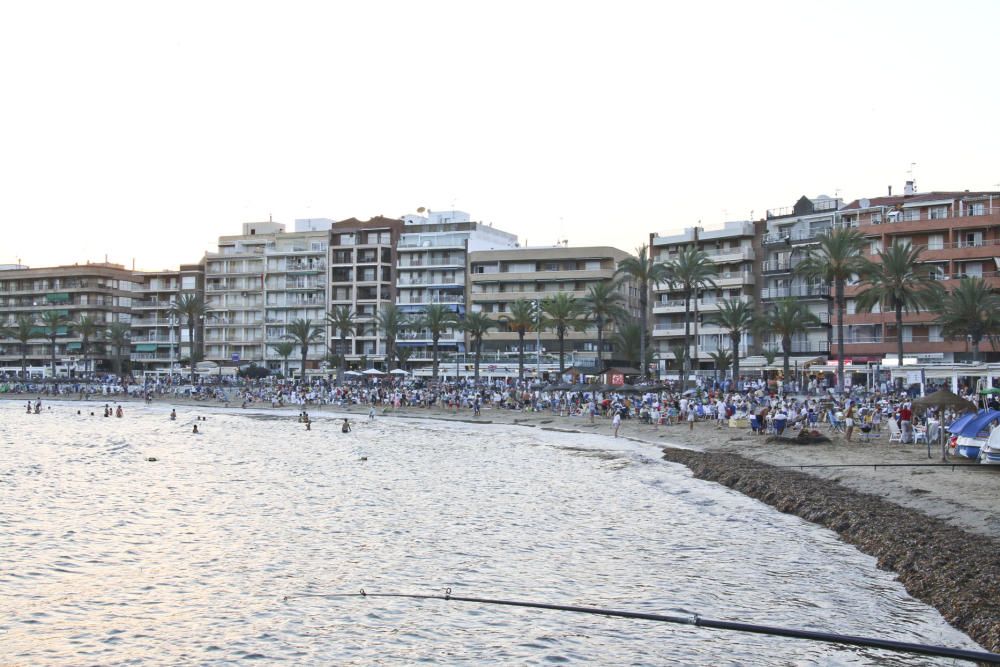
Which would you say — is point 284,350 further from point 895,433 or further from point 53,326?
point 895,433

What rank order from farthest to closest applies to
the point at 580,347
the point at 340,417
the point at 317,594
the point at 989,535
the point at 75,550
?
the point at 580,347 < the point at 340,417 < the point at 75,550 < the point at 989,535 < the point at 317,594

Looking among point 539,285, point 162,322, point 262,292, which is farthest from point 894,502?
point 162,322

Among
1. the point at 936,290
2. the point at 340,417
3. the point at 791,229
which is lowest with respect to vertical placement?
the point at 340,417

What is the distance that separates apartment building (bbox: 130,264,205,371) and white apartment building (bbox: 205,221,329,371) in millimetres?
2330

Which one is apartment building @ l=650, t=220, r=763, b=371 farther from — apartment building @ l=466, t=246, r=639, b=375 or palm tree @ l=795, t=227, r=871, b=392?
palm tree @ l=795, t=227, r=871, b=392

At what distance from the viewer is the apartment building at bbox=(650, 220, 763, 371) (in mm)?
87188

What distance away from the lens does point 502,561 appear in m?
16.0

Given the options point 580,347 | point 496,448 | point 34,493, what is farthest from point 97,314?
point 34,493

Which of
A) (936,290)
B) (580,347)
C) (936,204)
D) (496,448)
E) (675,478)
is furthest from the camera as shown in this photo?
(580,347)

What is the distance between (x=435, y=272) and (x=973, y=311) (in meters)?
63.9

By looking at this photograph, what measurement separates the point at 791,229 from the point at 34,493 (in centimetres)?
7213

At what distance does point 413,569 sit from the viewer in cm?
1536

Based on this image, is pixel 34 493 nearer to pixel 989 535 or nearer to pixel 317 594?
pixel 317 594

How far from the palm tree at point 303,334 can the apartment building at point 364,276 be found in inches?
112
